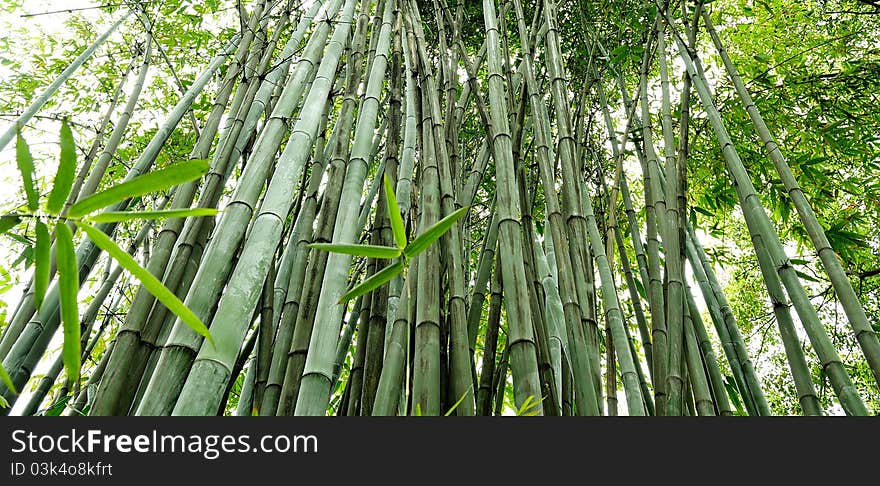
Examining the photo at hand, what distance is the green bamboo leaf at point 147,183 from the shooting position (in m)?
0.63

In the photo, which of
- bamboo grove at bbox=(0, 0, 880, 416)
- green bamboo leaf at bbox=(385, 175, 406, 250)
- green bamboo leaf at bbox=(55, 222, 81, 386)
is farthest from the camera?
bamboo grove at bbox=(0, 0, 880, 416)

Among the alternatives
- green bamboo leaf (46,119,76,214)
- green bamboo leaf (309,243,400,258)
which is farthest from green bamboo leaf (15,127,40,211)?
green bamboo leaf (309,243,400,258)

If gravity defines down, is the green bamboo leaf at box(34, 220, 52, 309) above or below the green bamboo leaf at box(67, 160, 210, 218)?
below

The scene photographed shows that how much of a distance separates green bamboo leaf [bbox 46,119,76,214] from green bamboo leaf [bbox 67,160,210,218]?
0.09 ft

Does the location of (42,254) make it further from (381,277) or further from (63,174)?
(381,277)

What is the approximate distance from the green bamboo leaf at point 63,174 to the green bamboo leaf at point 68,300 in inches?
Result: 1.1

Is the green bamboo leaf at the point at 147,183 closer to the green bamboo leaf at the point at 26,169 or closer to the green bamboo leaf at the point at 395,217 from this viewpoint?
the green bamboo leaf at the point at 26,169

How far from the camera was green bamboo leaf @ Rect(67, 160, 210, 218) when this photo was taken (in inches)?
24.8

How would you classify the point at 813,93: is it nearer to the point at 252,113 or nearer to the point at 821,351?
the point at 821,351

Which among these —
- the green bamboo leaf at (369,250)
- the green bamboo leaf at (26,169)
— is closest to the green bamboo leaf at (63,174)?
the green bamboo leaf at (26,169)

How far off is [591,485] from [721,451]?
0.17 m

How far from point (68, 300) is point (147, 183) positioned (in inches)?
5.5

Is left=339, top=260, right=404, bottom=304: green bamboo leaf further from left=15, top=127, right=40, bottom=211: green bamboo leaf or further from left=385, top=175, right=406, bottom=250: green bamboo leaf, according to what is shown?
left=15, top=127, right=40, bottom=211: green bamboo leaf

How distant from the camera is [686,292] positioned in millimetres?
Result: 1587
